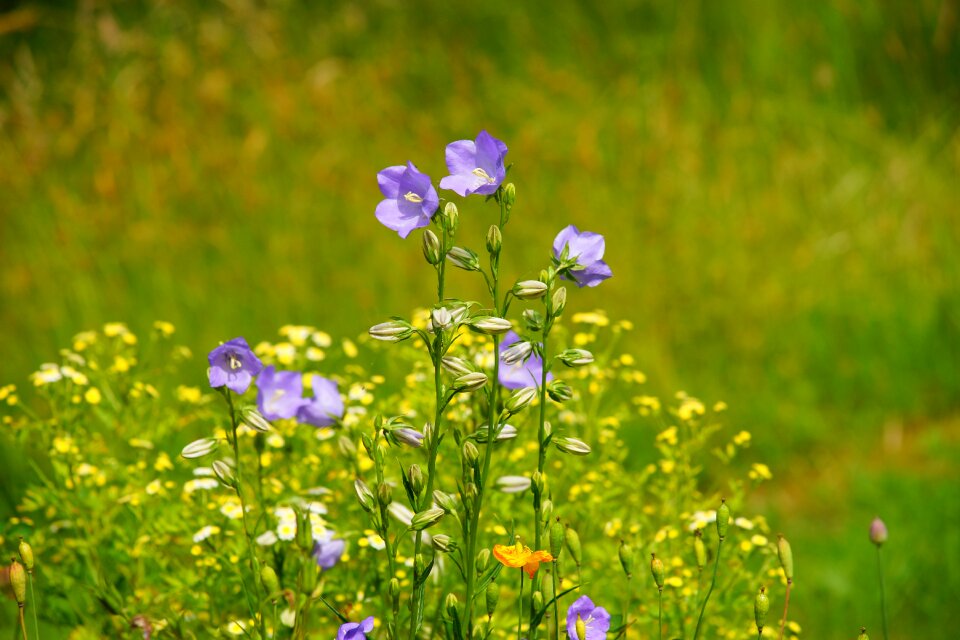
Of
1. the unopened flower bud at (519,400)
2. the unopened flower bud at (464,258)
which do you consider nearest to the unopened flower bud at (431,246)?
the unopened flower bud at (464,258)

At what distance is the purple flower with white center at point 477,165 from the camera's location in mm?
1735

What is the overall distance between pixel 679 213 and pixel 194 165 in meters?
2.66

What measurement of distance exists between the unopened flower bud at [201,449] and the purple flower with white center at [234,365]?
0.12 m

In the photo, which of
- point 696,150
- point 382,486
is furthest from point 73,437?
point 696,150

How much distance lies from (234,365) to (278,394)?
37 cm

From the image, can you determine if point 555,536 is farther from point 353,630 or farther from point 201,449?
point 201,449

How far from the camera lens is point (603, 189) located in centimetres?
548

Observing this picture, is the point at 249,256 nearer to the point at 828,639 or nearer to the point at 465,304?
the point at 828,639

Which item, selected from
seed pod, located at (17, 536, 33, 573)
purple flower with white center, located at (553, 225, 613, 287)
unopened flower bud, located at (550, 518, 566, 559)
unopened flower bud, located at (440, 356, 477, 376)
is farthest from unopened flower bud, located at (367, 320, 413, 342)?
seed pod, located at (17, 536, 33, 573)

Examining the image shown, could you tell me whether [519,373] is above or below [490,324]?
above

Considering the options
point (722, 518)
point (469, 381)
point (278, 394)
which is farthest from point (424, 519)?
point (278, 394)

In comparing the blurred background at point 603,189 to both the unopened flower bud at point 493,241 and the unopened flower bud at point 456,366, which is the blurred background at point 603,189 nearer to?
the unopened flower bud at point 456,366

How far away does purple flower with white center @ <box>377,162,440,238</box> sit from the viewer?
175 cm

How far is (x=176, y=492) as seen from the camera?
2.70m
